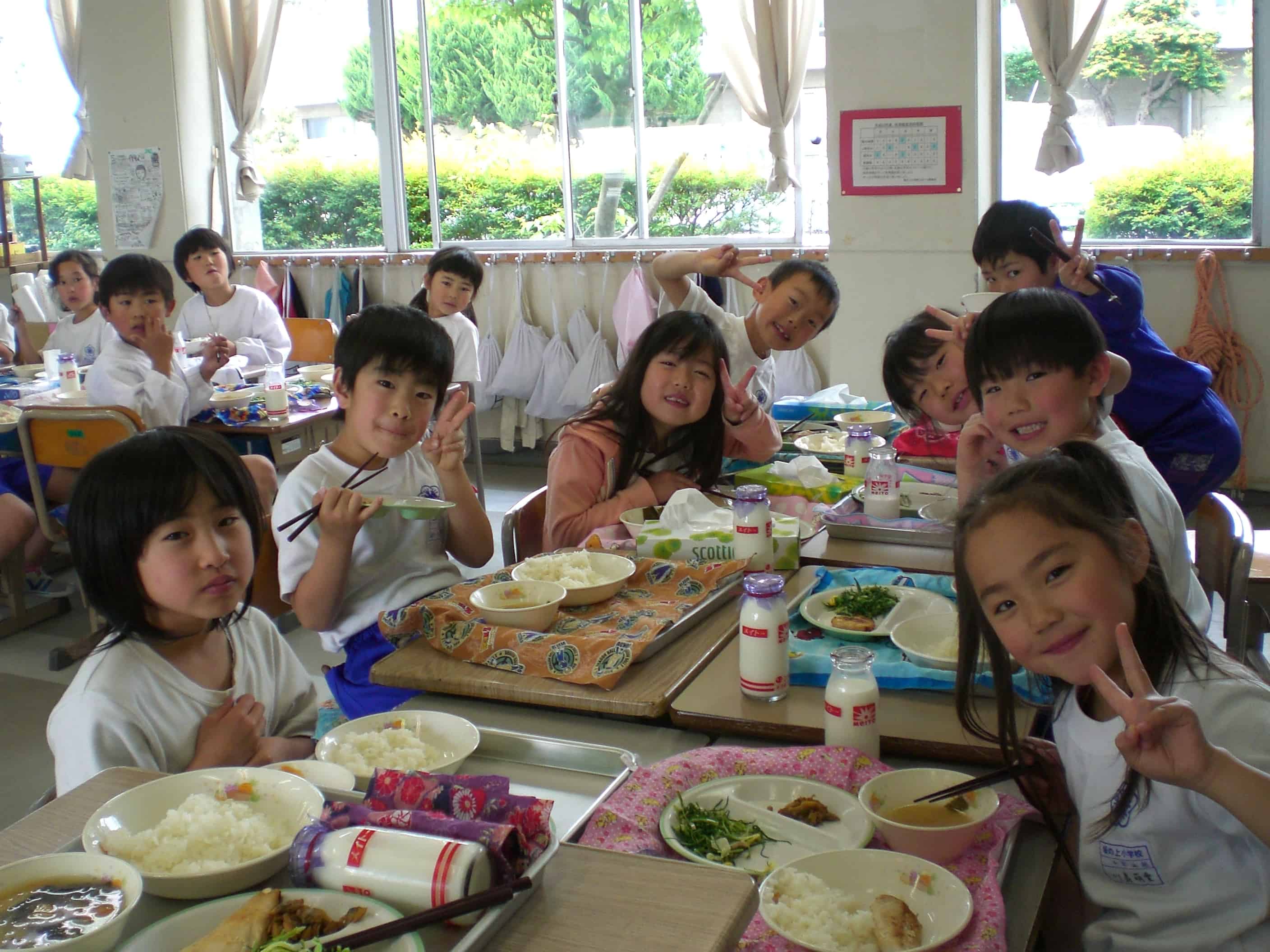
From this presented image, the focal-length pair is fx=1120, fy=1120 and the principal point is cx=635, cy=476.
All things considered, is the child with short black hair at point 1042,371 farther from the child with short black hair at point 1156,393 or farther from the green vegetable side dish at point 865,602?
the child with short black hair at point 1156,393

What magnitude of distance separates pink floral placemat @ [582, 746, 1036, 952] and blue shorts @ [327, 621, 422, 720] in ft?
2.46

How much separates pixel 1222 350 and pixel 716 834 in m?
4.08

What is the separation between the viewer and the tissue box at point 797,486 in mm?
2566

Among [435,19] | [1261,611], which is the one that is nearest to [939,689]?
[1261,611]

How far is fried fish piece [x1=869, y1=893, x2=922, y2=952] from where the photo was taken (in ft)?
3.34

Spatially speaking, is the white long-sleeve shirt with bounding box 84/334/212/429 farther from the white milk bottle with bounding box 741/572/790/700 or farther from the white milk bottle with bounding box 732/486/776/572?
the white milk bottle with bounding box 741/572/790/700

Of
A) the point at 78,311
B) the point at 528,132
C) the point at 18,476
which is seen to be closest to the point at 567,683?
the point at 18,476

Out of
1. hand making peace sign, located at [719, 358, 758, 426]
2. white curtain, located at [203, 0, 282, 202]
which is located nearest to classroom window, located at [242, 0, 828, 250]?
white curtain, located at [203, 0, 282, 202]

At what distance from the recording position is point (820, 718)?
4.79 feet

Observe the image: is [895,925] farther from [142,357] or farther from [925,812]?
[142,357]

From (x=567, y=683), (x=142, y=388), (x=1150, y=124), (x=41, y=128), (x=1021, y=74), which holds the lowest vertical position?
(x=567, y=683)

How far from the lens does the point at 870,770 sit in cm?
131

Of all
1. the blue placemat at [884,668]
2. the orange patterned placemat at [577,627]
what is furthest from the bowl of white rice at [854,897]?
the orange patterned placemat at [577,627]

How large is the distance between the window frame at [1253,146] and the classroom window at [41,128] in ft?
18.4
